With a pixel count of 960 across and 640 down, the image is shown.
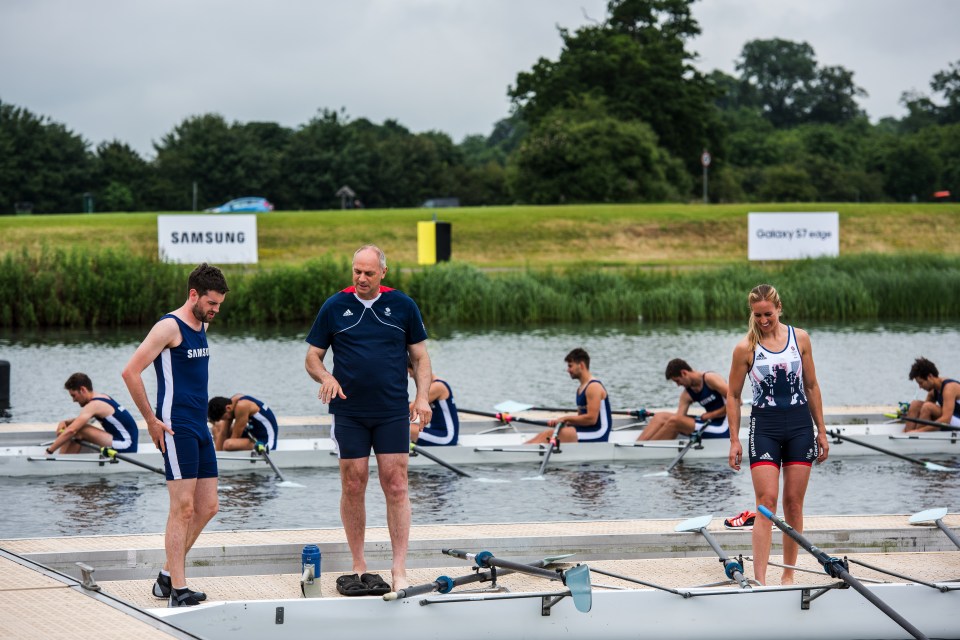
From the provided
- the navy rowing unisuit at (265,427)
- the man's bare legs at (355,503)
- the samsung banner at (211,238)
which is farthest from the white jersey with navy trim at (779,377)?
the samsung banner at (211,238)

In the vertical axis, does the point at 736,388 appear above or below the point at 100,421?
above

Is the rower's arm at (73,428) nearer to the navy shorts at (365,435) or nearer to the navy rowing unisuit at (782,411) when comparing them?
the navy shorts at (365,435)

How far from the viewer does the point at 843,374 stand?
2308 cm

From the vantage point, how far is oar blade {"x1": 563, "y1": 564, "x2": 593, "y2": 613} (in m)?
6.88

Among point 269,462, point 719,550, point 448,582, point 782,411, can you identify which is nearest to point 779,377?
point 782,411

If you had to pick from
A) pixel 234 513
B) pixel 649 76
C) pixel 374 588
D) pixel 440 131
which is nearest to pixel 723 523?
pixel 374 588

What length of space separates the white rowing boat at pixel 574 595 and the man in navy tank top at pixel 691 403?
16.8 ft

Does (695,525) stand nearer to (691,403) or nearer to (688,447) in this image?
(688,447)

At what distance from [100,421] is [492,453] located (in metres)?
4.22

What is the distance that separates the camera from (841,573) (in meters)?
7.09

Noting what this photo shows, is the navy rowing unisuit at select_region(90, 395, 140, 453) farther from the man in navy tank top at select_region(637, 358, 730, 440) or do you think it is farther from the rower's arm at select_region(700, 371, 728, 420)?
the rower's arm at select_region(700, 371, 728, 420)

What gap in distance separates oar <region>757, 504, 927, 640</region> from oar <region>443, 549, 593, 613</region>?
1.19m

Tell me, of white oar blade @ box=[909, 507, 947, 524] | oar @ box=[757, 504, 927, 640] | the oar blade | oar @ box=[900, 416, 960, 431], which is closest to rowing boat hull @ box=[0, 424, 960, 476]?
oar @ box=[900, 416, 960, 431]

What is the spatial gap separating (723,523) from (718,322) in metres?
22.5
